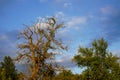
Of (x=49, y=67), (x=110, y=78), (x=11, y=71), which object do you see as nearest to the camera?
(x=49, y=67)

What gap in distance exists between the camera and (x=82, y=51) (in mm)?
78250

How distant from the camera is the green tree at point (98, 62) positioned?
74.9 m

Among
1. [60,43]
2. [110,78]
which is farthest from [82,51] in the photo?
[60,43]

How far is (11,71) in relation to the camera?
9150 cm

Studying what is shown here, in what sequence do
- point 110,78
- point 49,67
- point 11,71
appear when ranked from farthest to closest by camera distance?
1. point 11,71
2. point 110,78
3. point 49,67

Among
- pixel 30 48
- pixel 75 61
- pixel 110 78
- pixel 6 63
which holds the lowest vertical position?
pixel 30 48

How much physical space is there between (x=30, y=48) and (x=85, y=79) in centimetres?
4293

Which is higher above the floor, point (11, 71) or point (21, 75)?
point (11, 71)

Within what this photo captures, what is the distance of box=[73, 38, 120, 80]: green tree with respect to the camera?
74.9 meters

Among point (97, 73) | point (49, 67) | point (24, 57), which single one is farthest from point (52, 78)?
point (97, 73)

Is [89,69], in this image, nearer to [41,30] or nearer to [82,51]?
[82,51]

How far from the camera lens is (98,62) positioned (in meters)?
75.4

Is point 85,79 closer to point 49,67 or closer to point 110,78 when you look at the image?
point 110,78

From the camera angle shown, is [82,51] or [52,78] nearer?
[52,78]
